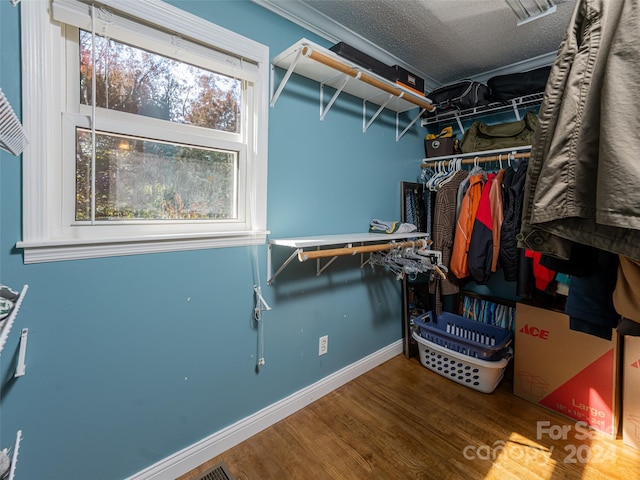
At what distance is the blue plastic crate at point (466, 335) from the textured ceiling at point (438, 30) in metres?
1.96

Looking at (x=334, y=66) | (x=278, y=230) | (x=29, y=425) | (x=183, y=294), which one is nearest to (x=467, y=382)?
(x=278, y=230)

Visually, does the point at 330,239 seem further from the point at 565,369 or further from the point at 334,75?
the point at 565,369

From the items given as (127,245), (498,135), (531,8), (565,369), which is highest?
(531,8)

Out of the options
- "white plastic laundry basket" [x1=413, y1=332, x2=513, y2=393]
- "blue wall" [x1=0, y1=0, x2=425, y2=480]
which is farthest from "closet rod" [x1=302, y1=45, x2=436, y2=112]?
"white plastic laundry basket" [x1=413, y1=332, x2=513, y2=393]

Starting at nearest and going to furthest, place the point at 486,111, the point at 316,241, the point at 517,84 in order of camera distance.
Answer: the point at 316,241 < the point at 517,84 < the point at 486,111

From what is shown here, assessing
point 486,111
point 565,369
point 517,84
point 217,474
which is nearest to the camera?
point 217,474

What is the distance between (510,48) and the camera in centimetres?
209

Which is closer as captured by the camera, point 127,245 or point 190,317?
point 127,245

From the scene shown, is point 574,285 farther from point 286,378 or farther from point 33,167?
point 33,167

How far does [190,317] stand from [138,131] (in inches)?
33.9

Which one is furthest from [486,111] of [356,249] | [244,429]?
[244,429]

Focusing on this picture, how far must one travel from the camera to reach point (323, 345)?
2.04 m

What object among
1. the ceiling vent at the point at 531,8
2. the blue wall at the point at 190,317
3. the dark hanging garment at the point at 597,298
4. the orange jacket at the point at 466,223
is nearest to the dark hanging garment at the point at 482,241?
the orange jacket at the point at 466,223

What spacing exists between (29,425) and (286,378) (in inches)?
44.6
